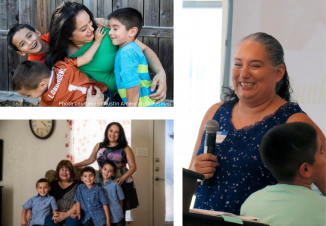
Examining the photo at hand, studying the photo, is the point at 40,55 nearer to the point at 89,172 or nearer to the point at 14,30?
the point at 14,30

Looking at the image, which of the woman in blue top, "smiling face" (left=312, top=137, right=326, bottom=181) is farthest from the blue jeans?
"smiling face" (left=312, top=137, right=326, bottom=181)

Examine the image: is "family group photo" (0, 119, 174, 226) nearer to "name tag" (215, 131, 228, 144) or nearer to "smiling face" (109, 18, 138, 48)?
"name tag" (215, 131, 228, 144)

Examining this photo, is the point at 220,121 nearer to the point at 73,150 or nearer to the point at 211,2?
the point at 211,2

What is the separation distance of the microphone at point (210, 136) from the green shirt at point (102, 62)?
1.78ft

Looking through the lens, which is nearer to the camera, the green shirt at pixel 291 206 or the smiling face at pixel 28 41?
the green shirt at pixel 291 206

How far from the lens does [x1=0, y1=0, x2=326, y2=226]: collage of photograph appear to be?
5.42ft

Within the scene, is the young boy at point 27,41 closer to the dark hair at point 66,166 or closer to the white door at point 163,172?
the dark hair at point 66,166

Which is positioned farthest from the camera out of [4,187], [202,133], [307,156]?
[4,187]

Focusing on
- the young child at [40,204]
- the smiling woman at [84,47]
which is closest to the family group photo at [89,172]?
the young child at [40,204]

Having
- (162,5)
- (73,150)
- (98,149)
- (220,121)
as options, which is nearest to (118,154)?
(98,149)

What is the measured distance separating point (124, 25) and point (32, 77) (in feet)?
1.73

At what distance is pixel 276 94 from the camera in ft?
5.44

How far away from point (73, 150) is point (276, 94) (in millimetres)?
1076

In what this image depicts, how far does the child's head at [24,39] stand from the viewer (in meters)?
1.74
